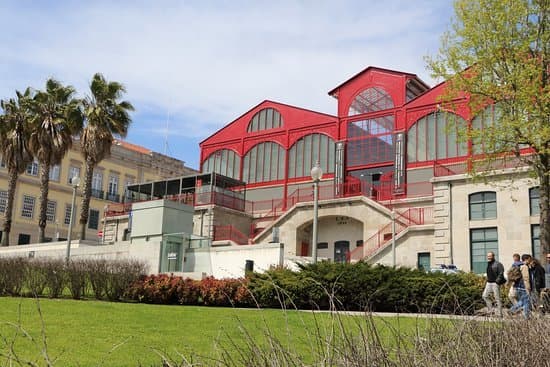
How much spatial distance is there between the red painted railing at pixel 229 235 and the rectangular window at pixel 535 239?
16.6m

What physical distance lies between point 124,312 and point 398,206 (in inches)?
1033

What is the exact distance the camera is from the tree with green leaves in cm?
2008

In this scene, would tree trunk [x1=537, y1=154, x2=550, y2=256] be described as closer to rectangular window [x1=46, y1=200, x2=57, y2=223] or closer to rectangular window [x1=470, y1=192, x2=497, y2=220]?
rectangular window [x1=470, y1=192, x2=497, y2=220]

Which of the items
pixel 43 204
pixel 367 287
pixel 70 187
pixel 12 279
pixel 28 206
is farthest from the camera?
pixel 70 187

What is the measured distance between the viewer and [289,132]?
44.8 metres

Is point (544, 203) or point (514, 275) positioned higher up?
point (544, 203)

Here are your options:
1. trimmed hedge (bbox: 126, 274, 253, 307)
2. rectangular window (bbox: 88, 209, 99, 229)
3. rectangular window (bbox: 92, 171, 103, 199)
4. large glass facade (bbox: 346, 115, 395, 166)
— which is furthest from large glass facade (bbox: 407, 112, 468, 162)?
rectangular window (bbox: 88, 209, 99, 229)

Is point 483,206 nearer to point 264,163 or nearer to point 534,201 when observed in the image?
point 534,201

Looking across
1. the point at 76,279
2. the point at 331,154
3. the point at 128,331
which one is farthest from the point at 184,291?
the point at 331,154

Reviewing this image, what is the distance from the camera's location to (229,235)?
1463 inches

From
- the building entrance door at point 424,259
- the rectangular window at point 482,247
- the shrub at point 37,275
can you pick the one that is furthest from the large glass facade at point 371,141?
the shrub at point 37,275

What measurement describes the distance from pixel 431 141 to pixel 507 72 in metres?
16.4

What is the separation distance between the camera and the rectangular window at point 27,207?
58531 mm

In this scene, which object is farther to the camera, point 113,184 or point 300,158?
point 113,184
